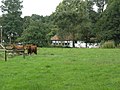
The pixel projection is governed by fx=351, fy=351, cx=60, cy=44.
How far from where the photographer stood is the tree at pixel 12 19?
10412cm

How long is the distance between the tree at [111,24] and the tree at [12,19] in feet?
88.0

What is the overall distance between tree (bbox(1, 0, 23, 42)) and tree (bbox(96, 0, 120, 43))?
26.8 m

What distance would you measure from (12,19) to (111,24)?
31.6 m

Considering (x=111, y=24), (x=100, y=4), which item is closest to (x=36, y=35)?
(x=111, y=24)

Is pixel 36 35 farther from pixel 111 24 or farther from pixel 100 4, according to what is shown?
pixel 100 4

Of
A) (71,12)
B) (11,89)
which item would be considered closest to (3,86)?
(11,89)

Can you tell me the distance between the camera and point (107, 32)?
291 feet

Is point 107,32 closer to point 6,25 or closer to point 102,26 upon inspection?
point 102,26

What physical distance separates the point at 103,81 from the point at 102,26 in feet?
261

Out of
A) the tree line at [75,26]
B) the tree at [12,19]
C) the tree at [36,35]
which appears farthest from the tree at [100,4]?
the tree at [36,35]

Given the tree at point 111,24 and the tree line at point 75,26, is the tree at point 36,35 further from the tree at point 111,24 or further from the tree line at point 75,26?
the tree at point 111,24

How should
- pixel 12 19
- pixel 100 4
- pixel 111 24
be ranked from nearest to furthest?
pixel 111 24, pixel 12 19, pixel 100 4

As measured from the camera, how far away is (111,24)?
89.9 metres

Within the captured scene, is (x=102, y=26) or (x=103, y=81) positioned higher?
(x=102, y=26)
